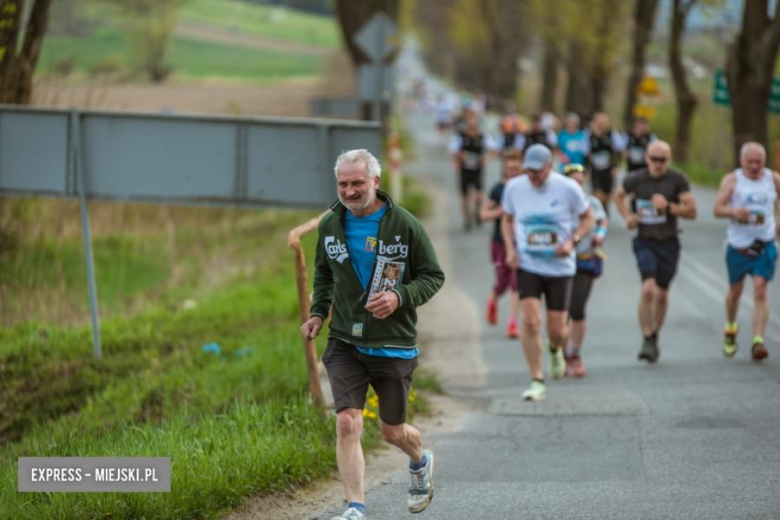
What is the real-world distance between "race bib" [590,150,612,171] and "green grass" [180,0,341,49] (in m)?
58.9

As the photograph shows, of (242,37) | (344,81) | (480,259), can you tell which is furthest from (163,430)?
(242,37)

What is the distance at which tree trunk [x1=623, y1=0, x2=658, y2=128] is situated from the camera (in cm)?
3819

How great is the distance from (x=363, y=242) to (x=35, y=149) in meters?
6.01

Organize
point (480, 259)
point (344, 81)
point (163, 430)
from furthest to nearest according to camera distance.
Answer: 1. point (344, 81)
2. point (480, 259)
3. point (163, 430)

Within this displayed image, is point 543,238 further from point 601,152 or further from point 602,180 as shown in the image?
point 602,180

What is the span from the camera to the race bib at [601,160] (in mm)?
22188

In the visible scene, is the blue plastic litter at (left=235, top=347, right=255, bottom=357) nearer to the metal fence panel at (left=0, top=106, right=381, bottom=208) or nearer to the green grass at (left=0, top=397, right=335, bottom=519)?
the metal fence panel at (left=0, top=106, right=381, bottom=208)

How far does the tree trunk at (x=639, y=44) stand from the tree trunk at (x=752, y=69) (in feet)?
39.2

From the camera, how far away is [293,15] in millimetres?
120500

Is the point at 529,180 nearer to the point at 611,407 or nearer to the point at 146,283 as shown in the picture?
the point at 611,407

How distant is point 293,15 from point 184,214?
96.3m

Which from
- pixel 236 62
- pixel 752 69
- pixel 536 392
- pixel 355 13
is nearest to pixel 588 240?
pixel 536 392

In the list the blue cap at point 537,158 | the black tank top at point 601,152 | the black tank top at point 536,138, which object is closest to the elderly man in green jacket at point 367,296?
the blue cap at point 537,158

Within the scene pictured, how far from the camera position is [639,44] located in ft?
129
